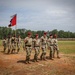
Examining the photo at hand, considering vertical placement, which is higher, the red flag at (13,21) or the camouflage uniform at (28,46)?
the red flag at (13,21)

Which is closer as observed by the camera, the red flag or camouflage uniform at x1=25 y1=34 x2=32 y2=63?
camouflage uniform at x1=25 y1=34 x2=32 y2=63

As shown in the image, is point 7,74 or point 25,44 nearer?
point 7,74

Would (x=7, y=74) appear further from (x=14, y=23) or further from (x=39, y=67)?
(x=14, y=23)

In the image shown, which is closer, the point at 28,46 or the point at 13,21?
the point at 28,46

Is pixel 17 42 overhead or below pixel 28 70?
overhead

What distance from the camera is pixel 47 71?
11.8 m

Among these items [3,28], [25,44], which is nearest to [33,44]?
[25,44]

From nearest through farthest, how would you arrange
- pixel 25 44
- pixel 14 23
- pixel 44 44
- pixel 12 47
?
pixel 25 44 → pixel 44 44 → pixel 12 47 → pixel 14 23

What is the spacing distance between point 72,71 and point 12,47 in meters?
10.6

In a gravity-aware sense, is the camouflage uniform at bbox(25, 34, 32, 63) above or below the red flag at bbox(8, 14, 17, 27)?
below

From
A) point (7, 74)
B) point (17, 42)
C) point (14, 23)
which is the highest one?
point (14, 23)

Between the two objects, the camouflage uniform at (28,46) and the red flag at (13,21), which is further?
the red flag at (13,21)

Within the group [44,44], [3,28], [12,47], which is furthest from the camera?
[3,28]

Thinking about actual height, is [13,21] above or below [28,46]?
above
